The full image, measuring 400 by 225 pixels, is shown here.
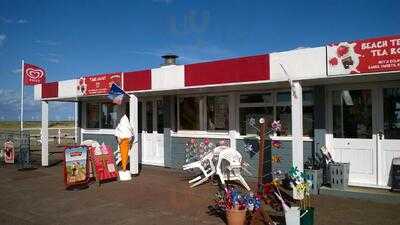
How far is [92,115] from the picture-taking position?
17.1 m

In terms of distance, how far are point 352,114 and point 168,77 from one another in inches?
183

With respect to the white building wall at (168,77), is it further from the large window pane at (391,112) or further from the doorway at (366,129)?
the large window pane at (391,112)

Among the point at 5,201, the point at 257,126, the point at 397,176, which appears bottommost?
the point at 5,201

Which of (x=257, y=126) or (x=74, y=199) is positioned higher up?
(x=257, y=126)

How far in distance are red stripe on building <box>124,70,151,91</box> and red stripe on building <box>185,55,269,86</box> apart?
1566 mm

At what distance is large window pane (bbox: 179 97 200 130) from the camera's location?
13023 millimetres

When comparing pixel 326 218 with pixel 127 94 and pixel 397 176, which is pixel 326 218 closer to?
pixel 397 176

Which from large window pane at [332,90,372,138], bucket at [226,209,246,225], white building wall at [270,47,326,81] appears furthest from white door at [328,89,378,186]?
bucket at [226,209,246,225]

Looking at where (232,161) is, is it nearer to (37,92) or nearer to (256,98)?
(256,98)

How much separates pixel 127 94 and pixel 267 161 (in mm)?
4542

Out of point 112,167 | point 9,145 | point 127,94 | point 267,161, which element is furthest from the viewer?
point 9,145

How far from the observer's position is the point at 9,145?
16.3 meters

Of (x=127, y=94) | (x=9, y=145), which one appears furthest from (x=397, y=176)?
(x=9, y=145)

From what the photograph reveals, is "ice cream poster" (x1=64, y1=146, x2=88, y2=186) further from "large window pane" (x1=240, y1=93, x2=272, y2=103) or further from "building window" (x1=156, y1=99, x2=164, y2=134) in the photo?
"large window pane" (x1=240, y1=93, x2=272, y2=103)
